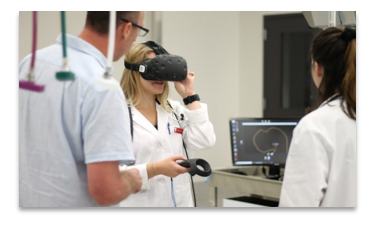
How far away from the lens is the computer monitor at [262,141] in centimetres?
240

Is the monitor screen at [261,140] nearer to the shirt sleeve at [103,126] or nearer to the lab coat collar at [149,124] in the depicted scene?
the lab coat collar at [149,124]

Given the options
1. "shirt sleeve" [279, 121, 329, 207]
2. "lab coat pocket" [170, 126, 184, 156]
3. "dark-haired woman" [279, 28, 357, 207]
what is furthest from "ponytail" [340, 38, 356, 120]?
"lab coat pocket" [170, 126, 184, 156]

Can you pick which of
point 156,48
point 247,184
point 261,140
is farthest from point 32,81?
point 261,140

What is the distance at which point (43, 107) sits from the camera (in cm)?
149

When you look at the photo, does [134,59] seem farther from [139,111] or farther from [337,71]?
[337,71]

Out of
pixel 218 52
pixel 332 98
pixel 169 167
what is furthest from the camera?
pixel 218 52

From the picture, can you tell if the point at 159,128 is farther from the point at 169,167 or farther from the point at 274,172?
the point at 274,172

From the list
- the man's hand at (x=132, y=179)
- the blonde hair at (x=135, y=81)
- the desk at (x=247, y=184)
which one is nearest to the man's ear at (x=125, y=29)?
the blonde hair at (x=135, y=81)

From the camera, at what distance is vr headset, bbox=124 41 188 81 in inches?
74.5

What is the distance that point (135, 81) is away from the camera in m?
1.96

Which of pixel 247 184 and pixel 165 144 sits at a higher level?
pixel 165 144

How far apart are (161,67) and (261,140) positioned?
0.89 metres

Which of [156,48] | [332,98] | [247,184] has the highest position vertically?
[156,48]
